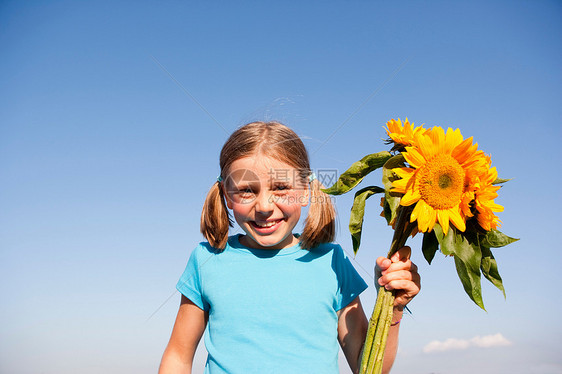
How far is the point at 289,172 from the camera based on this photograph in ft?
10.8

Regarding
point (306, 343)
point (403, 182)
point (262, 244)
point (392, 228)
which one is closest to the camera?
point (403, 182)

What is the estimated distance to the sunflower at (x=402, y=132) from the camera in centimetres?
254

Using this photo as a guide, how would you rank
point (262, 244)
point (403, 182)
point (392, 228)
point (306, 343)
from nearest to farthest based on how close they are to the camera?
point (403, 182) → point (392, 228) → point (306, 343) → point (262, 244)

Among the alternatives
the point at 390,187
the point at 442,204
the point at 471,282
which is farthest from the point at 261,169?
the point at 471,282

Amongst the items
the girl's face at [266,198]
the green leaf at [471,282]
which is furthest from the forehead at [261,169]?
the green leaf at [471,282]

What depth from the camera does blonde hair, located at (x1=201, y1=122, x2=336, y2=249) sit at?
3.36 metres

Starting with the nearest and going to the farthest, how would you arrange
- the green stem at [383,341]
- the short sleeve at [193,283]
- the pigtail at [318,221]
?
the green stem at [383,341]
the short sleeve at [193,283]
the pigtail at [318,221]

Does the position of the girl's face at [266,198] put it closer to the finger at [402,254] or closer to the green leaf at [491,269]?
the finger at [402,254]

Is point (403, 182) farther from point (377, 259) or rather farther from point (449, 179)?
point (377, 259)

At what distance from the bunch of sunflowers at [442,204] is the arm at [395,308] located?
8cm

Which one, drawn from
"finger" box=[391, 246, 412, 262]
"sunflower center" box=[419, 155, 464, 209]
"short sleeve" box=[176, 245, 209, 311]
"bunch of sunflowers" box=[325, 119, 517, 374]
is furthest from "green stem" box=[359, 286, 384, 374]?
"short sleeve" box=[176, 245, 209, 311]

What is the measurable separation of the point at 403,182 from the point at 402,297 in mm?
630

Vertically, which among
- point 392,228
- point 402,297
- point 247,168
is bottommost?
point 402,297

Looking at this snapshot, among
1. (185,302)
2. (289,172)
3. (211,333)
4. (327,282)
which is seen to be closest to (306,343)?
(327,282)
